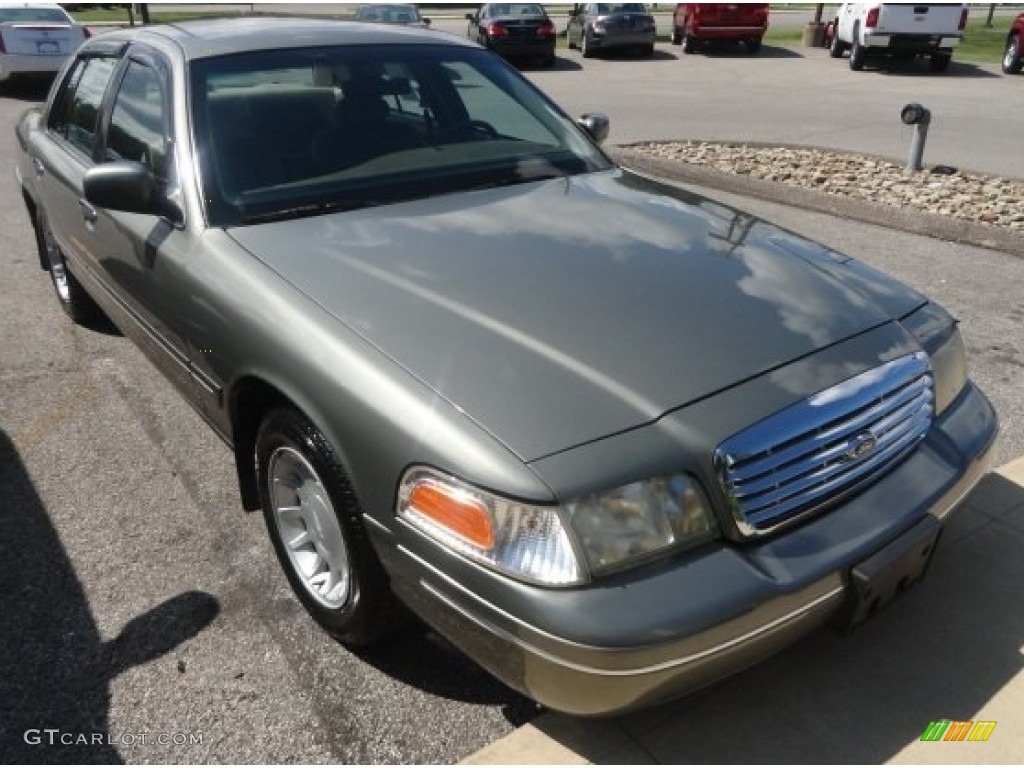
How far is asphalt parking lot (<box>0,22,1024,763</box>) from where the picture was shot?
90.6 inches

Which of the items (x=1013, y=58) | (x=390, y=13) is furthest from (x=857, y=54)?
(x=390, y=13)

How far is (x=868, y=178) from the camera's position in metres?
8.14

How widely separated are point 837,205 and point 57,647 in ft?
21.6

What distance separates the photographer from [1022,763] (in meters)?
2.16

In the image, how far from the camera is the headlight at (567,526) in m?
1.86

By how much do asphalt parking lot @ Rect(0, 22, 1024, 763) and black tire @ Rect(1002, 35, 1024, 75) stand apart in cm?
1585

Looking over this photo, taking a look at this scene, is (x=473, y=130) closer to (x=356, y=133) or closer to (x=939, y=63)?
(x=356, y=133)

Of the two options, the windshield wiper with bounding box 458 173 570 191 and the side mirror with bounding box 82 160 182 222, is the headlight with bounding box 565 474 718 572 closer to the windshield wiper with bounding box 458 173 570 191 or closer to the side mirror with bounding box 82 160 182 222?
the windshield wiper with bounding box 458 173 570 191

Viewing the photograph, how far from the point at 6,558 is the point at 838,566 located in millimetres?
2719

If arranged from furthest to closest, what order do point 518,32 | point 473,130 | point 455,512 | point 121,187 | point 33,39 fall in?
point 518,32
point 33,39
point 473,130
point 121,187
point 455,512

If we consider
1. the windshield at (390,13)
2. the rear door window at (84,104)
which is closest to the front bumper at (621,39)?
the windshield at (390,13)

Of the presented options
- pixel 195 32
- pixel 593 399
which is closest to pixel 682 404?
pixel 593 399

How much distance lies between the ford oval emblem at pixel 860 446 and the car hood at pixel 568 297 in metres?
0.26

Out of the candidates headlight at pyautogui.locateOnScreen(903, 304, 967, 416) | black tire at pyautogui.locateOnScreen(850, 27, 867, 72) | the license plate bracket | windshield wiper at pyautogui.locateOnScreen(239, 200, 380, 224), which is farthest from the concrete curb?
black tire at pyautogui.locateOnScreen(850, 27, 867, 72)
